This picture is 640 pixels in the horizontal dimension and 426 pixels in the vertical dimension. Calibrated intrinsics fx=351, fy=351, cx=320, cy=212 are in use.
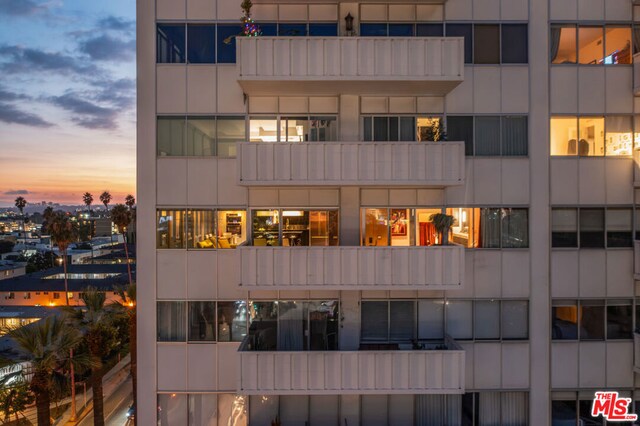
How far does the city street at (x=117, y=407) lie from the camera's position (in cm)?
1761

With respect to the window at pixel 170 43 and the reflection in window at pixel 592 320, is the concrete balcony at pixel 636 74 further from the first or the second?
the window at pixel 170 43

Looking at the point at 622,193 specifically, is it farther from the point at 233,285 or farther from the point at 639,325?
the point at 233,285

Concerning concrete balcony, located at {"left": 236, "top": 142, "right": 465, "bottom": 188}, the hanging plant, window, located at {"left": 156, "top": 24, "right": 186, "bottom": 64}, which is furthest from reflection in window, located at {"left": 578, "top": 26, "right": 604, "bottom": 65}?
window, located at {"left": 156, "top": 24, "right": 186, "bottom": 64}

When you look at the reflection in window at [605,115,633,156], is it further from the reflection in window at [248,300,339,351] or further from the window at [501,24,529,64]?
the reflection in window at [248,300,339,351]

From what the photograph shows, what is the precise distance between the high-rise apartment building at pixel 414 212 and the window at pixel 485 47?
2.8 inches

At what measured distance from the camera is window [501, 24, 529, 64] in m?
11.1

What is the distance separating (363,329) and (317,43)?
8.41 meters

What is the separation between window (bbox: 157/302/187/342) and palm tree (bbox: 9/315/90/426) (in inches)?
173

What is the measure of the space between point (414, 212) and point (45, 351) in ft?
43.2

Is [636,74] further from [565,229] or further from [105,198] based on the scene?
[105,198]

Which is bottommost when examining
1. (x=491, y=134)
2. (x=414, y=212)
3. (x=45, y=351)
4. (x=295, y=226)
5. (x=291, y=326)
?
(x=45, y=351)

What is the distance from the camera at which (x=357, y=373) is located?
9.55 m

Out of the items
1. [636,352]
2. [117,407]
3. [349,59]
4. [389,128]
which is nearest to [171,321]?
[389,128]

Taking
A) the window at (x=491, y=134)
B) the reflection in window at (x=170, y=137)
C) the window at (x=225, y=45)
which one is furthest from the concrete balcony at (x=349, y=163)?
the window at (x=225, y=45)
